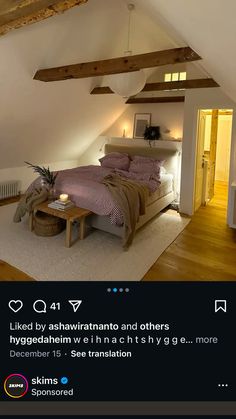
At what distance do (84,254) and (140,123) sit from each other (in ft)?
12.2

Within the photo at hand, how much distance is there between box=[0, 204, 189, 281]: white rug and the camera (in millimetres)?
2688

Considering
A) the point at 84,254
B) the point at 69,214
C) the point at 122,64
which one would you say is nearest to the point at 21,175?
the point at 69,214

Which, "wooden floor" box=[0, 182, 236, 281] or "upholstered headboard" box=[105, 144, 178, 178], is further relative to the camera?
"upholstered headboard" box=[105, 144, 178, 178]

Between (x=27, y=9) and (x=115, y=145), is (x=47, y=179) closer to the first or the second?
(x=27, y=9)

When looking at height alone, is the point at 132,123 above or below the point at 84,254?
above

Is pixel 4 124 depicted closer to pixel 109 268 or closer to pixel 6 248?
pixel 6 248

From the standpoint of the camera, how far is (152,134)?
5426 mm

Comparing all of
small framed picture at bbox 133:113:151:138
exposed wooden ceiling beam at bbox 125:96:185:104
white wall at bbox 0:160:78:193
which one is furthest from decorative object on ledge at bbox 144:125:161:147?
white wall at bbox 0:160:78:193

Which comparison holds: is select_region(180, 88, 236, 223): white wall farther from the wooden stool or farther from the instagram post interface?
the wooden stool

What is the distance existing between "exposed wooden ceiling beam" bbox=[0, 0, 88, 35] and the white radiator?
3293mm
